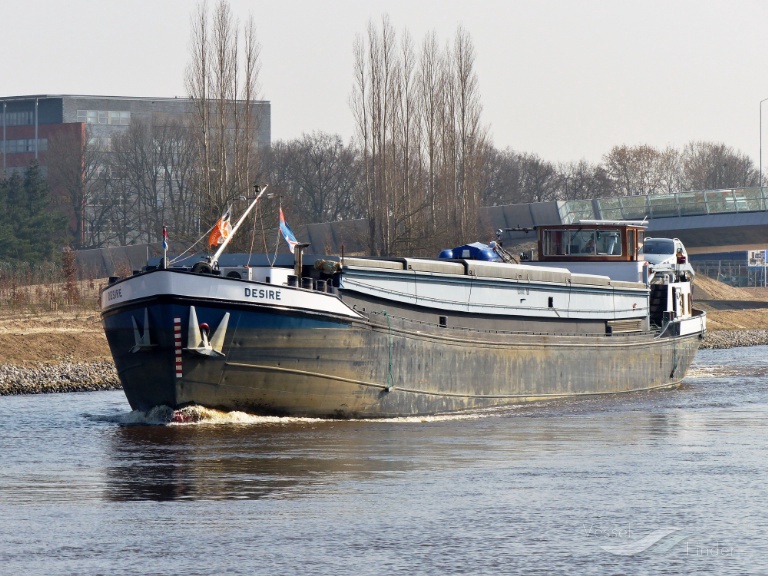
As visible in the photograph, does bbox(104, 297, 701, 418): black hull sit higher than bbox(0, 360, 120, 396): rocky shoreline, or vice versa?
bbox(104, 297, 701, 418): black hull

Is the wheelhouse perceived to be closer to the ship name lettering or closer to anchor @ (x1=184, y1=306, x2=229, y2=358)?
the ship name lettering

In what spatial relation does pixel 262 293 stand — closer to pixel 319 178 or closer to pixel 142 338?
pixel 142 338

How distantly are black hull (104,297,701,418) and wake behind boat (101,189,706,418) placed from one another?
1.1 inches

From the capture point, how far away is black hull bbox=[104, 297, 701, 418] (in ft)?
84.9

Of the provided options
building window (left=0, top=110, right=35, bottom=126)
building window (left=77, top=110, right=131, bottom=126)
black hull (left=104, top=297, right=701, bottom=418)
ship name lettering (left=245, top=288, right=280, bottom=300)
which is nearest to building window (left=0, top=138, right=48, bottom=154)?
building window (left=0, top=110, right=35, bottom=126)

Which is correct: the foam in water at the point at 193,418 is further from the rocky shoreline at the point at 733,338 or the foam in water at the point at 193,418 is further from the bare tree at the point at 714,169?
the bare tree at the point at 714,169

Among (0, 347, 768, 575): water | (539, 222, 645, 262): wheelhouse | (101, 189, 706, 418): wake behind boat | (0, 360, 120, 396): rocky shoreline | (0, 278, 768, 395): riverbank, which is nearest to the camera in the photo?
(0, 347, 768, 575): water

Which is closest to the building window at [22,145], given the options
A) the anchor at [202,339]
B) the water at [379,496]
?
the water at [379,496]

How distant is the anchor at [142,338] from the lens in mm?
26062

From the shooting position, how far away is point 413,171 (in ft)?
215

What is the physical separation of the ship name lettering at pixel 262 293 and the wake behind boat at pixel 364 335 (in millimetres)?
19

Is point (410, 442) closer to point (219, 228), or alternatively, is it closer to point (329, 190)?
point (219, 228)

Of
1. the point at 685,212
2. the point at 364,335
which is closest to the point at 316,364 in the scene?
the point at 364,335

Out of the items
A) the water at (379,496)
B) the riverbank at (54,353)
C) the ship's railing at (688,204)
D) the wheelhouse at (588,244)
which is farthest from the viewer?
the ship's railing at (688,204)
